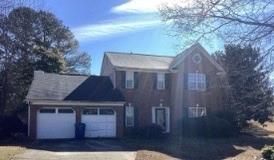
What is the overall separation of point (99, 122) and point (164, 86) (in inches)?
291

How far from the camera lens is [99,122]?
29812 millimetres

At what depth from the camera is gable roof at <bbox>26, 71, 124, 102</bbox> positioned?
28.8 m

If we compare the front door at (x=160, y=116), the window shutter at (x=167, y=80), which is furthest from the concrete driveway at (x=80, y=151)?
the window shutter at (x=167, y=80)

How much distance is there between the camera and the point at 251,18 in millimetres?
9281

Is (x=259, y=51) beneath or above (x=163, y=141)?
above

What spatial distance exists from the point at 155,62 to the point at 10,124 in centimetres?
1344

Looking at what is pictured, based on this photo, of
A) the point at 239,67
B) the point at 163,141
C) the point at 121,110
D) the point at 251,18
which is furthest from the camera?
the point at 121,110

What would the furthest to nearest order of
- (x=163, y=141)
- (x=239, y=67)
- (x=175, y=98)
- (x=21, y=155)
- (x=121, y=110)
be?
(x=175, y=98) → (x=121, y=110) → (x=163, y=141) → (x=21, y=155) → (x=239, y=67)

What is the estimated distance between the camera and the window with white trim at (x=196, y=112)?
1385 inches

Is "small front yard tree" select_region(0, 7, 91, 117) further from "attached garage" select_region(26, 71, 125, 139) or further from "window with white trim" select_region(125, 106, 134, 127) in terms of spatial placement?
"window with white trim" select_region(125, 106, 134, 127)

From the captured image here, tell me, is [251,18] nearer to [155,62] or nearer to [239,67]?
[239,67]

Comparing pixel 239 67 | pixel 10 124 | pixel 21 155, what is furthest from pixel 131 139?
pixel 239 67

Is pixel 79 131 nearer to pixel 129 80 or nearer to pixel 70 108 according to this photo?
pixel 70 108

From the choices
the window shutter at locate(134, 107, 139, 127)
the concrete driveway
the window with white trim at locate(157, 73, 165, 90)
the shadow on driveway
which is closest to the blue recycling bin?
the shadow on driveway
